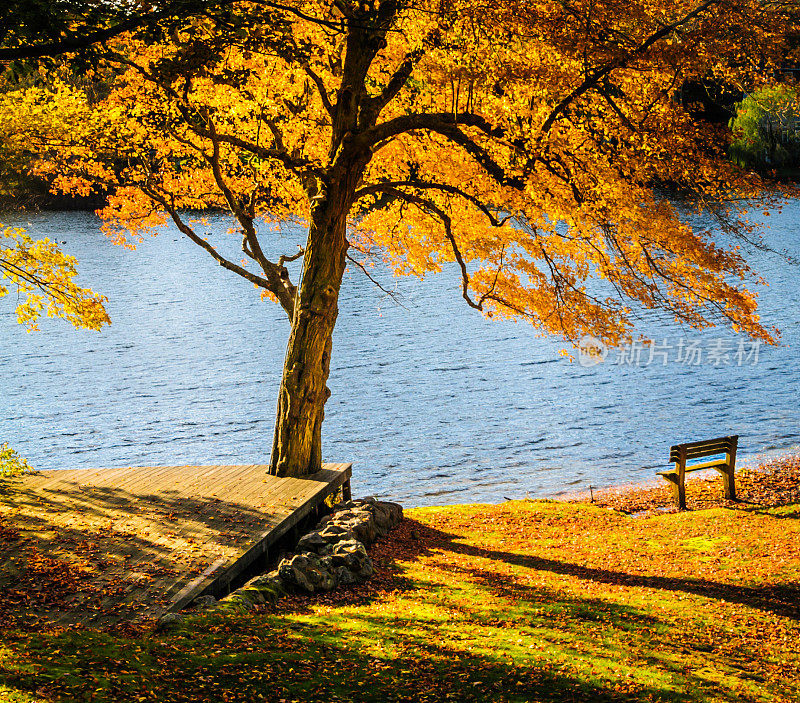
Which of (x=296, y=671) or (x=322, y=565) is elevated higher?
(x=322, y=565)

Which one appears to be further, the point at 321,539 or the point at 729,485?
the point at 729,485

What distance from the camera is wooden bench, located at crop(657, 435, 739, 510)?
1388cm

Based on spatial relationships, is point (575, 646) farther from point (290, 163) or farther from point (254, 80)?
point (254, 80)

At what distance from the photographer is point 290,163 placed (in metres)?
12.3

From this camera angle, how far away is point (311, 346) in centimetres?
1284

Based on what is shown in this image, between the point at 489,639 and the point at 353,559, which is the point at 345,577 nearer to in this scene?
the point at 353,559

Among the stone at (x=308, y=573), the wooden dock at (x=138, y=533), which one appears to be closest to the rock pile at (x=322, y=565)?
the stone at (x=308, y=573)

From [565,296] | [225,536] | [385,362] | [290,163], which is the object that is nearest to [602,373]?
[385,362]

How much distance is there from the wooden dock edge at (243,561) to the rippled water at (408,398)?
15.6 feet

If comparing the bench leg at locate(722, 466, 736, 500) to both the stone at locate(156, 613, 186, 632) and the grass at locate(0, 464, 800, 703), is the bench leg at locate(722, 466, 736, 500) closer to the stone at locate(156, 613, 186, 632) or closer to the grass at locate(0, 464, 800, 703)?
the grass at locate(0, 464, 800, 703)

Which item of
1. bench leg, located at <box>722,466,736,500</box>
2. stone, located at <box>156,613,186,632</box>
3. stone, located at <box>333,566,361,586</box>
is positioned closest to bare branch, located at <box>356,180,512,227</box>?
stone, located at <box>333,566,361,586</box>

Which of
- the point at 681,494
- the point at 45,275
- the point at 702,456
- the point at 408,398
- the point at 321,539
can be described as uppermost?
the point at 45,275

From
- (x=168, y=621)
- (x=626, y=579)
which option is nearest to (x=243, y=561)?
(x=168, y=621)

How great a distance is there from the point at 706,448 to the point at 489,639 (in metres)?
8.52
